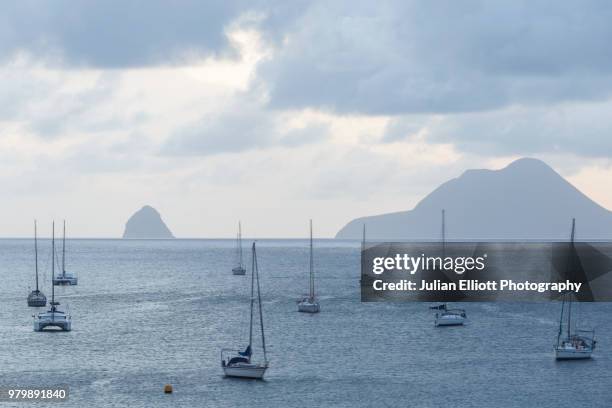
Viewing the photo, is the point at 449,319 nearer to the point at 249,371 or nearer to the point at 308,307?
the point at 308,307

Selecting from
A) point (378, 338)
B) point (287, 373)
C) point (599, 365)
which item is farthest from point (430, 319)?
point (287, 373)

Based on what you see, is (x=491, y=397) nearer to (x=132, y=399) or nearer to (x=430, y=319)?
(x=132, y=399)

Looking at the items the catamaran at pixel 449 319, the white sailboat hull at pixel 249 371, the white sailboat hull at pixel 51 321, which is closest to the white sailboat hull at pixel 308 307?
the catamaran at pixel 449 319

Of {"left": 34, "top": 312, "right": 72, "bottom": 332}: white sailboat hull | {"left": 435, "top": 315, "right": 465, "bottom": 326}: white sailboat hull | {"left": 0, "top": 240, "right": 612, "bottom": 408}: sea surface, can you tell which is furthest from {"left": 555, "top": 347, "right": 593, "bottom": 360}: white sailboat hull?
{"left": 34, "top": 312, "right": 72, "bottom": 332}: white sailboat hull

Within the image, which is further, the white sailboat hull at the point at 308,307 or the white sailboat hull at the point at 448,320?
the white sailboat hull at the point at 308,307

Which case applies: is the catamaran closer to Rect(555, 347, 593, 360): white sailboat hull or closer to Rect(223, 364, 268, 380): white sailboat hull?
Rect(555, 347, 593, 360): white sailboat hull

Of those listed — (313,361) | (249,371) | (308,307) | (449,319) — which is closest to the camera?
(249,371)

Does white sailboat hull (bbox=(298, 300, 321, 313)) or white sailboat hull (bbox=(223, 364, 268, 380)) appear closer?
white sailboat hull (bbox=(223, 364, 268, 380))

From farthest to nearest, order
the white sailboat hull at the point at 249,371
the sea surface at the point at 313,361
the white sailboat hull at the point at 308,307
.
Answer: the white sailboat hull at the point at 308,307 → the white sailboat hull at the point at 249,371 → the sea surface at the point at 313,361

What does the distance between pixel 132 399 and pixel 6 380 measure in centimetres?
1668

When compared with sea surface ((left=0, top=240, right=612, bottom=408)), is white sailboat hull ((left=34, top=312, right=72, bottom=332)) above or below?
above

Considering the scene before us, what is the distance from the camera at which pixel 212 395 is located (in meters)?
101

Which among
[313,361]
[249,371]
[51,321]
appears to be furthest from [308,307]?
[249,371]

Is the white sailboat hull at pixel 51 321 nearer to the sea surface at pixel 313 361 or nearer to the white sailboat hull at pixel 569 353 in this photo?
the sea surface at pixel 313 361
